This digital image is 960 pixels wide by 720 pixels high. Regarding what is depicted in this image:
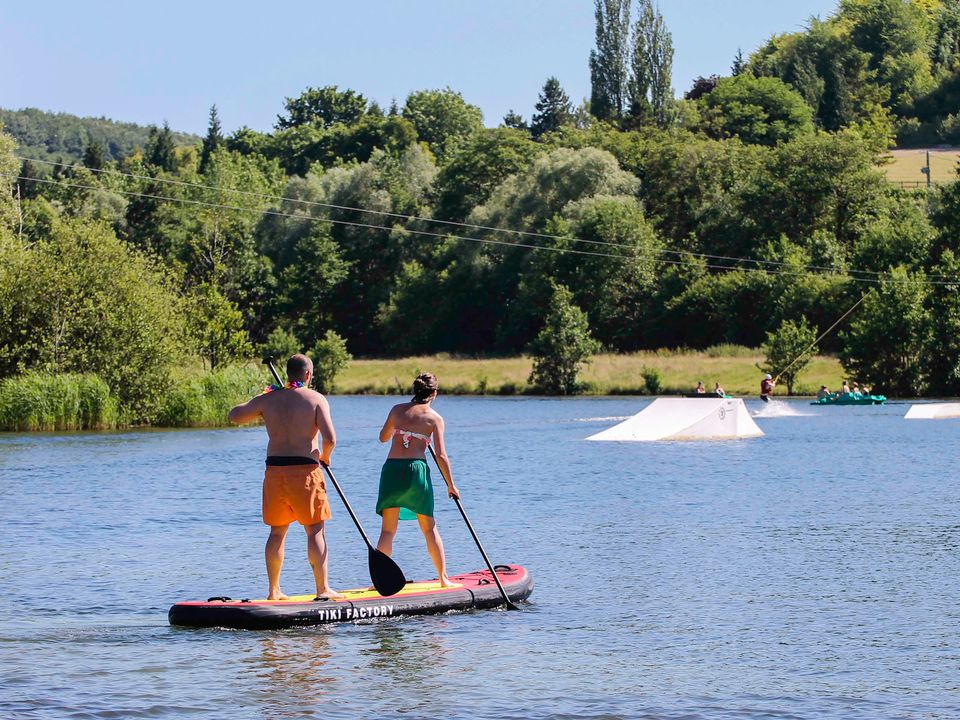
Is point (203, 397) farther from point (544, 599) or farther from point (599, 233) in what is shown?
point (599, 233)

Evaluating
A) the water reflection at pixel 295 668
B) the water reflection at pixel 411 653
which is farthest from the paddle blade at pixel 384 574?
the water reflection at pixel 295 668

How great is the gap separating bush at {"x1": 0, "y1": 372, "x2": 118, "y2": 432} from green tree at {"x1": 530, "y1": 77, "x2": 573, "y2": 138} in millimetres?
135933

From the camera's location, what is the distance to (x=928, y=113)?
6427 inches

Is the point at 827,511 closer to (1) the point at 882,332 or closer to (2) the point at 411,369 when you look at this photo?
(1) the point at 882,332

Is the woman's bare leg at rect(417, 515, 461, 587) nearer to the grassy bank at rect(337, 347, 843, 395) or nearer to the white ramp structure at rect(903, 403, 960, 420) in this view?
the white ramp structure at rect(903, 403, 960, 420)

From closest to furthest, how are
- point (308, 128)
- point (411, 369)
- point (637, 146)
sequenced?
point (411, 369) < point (637, 146) < point (308, 128)

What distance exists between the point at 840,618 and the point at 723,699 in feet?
13.2

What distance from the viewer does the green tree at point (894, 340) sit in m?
75.6

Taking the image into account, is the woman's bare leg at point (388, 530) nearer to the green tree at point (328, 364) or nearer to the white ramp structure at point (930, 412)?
the white ramp structure at point (930, 412)

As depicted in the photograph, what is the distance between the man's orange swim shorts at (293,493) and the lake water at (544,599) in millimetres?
1237

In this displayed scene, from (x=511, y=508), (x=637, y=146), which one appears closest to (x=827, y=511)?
(x=511, y=508)

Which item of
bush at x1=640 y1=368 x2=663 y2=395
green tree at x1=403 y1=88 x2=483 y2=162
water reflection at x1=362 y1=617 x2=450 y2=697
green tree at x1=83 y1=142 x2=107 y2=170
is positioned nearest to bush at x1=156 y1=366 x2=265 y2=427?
bush at x1=640 y1=368 x2=663 y2=395

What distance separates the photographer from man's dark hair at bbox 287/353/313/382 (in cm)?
1391

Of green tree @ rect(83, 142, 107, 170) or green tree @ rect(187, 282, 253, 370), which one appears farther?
green tree @ rect(83, 142, 107, 170)
